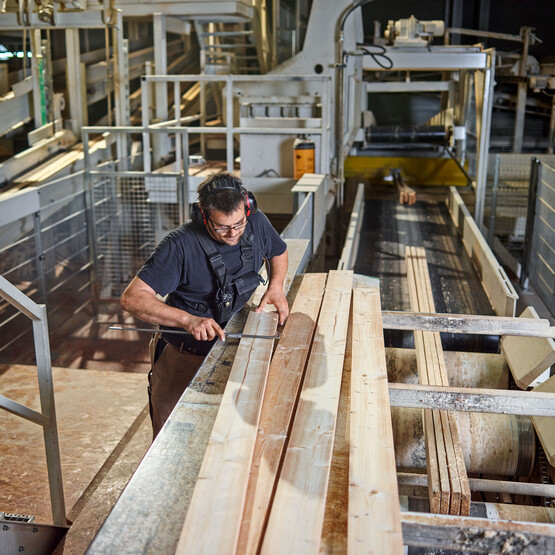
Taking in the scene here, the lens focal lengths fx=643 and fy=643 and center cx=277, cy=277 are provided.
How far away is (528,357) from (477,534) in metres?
1.95

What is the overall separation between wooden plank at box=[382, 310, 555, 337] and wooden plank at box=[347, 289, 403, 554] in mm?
361

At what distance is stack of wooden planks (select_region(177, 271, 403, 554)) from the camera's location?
1.67 meters

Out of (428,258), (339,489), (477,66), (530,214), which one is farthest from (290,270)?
(477,66)

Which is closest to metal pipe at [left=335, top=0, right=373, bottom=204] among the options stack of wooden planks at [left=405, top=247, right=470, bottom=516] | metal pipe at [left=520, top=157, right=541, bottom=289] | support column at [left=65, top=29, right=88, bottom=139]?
metal pipe at [left=520, top=157, right=541, bottom=289]

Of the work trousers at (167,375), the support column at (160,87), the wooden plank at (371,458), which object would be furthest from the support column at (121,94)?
the wooden plank at (371,458)

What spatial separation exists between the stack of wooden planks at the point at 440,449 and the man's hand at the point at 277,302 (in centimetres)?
81

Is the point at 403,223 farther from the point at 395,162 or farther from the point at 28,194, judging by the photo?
the point at 28,194

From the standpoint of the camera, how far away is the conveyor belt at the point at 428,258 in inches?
201

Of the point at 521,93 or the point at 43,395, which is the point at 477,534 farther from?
the point at 521,93

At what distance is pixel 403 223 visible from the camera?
8.38 metres

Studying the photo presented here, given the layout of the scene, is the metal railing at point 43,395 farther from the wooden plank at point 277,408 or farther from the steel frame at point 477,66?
the steel frame at point 477,66

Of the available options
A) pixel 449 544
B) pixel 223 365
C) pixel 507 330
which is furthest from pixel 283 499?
pixel 507 330

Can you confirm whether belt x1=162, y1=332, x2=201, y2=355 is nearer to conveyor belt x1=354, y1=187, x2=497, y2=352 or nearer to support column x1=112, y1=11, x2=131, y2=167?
conveyor belt x1=354, y1=187, x2=497, y2=352

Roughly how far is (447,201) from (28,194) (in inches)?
241
